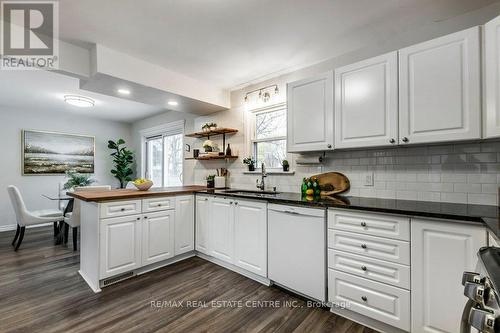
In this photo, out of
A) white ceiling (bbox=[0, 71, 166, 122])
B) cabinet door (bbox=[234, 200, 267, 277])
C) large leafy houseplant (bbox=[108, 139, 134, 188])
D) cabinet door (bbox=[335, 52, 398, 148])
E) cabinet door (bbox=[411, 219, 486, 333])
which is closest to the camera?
cabinet door (bbox=[411, 219, 486, 333])

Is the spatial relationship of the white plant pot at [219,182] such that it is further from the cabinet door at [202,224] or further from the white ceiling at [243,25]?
the white ceiling at [243,25]

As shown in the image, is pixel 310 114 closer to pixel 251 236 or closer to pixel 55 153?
pixel 251 236

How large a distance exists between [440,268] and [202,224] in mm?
2453

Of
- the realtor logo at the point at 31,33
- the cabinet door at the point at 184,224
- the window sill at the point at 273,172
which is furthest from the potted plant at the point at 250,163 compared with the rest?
the realtor logo at the point at 31,33

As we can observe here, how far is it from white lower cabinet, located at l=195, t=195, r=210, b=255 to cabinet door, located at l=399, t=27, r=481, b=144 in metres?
2.30

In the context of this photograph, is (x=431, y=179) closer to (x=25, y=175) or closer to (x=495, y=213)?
(x=495, y=213)

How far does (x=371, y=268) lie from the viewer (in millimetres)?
1710

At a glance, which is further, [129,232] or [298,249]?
[129,232]

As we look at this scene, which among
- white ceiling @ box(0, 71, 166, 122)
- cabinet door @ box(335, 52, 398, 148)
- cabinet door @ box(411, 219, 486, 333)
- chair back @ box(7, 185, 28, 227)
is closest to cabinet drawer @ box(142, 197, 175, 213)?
cabinet door @ box(335, 52, 398, 148)

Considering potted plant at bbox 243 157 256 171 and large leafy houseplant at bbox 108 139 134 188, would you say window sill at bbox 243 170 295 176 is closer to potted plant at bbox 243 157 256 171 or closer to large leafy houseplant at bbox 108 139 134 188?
potted plant at bbox 243 157 256 171

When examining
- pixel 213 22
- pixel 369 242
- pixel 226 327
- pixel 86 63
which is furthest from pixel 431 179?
pixel 86 63

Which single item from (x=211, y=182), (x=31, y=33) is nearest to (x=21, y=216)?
(x=31, y=33)

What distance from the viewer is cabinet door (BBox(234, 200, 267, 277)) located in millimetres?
2371

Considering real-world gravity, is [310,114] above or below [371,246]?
above
